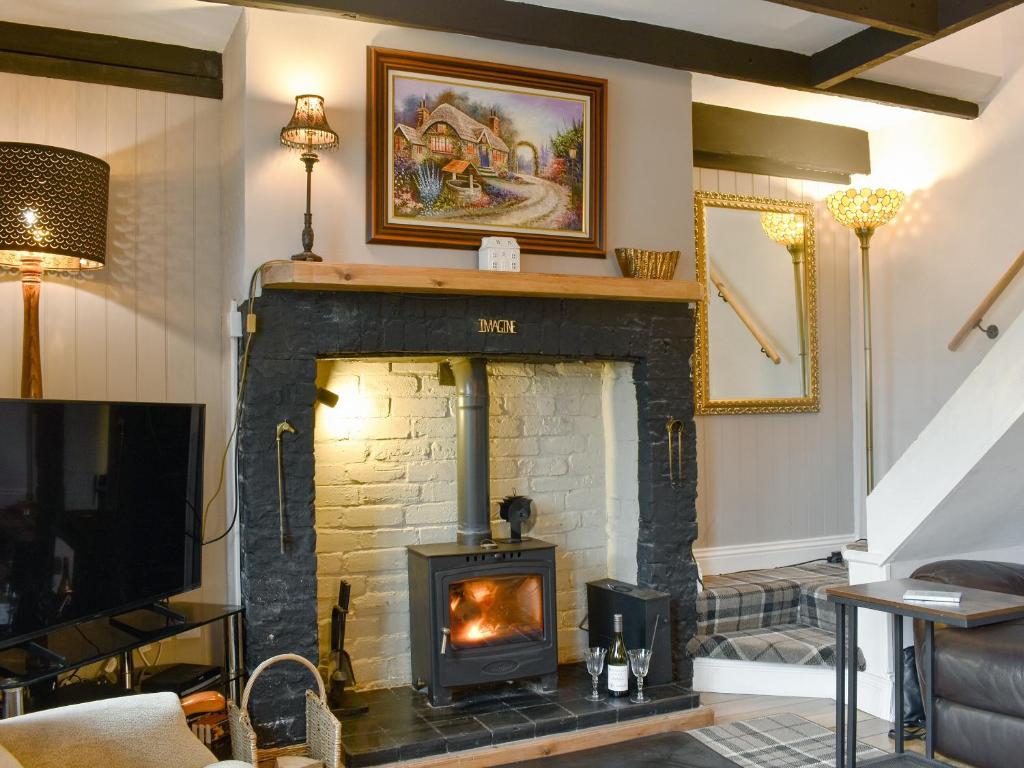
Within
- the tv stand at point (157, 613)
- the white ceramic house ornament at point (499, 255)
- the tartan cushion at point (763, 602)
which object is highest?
the white ceramic house ornament at point (499, 255)

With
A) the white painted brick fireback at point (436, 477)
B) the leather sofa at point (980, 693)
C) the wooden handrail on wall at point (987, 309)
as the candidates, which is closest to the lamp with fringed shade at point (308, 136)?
the white painted brick fireback at point (436, 477)

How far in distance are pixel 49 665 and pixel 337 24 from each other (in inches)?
91.7

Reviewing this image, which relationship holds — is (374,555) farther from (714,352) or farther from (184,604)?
(714,352)

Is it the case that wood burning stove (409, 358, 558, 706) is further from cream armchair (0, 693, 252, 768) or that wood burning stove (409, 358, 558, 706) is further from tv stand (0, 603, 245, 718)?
cream armchair (0, 693, 252, 768)

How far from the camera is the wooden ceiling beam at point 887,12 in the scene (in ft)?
10.5

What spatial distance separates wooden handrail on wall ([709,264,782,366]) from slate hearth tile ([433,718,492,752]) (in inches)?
98.0

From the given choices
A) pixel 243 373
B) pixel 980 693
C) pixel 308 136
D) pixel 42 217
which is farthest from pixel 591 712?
pixel 42 217

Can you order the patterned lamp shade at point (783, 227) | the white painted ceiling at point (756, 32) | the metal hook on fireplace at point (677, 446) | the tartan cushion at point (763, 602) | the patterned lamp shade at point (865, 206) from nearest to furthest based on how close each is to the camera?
the white painted ceiling at point (756, 32), the metal hook on fireplace at point (677, 446), the tartan cushion at point (763, 602), the patterned lamp shade at point (865, 206), the patterned lamp shade at point (783, 227)

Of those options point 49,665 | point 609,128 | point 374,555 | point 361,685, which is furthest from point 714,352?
point 49,665

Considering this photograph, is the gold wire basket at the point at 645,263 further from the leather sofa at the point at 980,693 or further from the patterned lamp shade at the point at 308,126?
the leather sofa at the point at 980,693

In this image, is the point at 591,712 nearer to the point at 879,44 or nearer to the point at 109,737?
the point at 109,737

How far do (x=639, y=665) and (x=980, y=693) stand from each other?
1179 mm

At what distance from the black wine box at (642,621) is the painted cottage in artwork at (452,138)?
5.91 ft

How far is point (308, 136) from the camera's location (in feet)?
10.7
